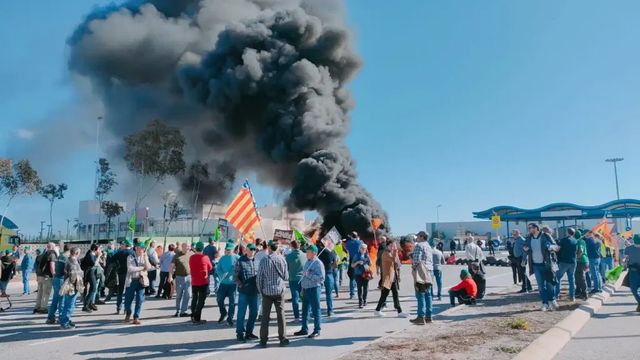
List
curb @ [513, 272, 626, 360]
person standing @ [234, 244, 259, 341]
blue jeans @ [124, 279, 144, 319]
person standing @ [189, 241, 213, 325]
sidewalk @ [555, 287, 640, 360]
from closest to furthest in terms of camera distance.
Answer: curb @ [513, 272, 626, 360] → sidewalk @ [555, 287, 640, 360] → person standing @ [234, 244, 259, 341] → blue jeans @ [124, 279, 144, 319] → person standing @ [189, 241, 213, 325]

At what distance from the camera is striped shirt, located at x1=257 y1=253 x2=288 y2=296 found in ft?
22.8

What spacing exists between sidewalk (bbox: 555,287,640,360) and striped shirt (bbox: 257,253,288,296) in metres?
3.69

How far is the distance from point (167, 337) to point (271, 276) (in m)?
2.10

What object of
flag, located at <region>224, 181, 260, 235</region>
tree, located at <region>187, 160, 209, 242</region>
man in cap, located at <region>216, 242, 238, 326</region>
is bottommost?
man in cap, located at <region>216, 242, 238, 326</region>

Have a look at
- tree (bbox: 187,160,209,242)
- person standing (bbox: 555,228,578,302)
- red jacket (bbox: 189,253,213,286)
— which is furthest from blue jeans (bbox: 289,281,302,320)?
tree (bbox: 187,160,209,242)

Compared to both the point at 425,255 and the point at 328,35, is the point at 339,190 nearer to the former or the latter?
the point at 328,35

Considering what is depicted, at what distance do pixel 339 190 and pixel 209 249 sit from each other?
713 inches

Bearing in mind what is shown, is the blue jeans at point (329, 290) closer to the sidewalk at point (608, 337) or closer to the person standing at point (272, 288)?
the person standing at point (272, 288)

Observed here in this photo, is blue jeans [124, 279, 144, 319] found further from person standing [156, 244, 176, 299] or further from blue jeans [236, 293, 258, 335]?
person standing [156, 244, 176, 299]

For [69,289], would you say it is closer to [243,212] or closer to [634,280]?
[243,212]

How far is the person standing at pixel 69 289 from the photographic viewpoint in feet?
28.1

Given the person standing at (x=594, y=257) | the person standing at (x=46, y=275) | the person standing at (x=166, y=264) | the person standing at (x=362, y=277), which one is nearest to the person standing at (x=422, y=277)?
the person standing at (x=362, y=277)

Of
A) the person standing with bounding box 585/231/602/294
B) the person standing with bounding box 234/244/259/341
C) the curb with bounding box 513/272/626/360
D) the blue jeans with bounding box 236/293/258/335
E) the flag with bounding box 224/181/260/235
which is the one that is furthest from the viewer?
the flag with bounding box 224/181/260/235

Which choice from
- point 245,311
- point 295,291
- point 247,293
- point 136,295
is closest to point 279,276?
point 247,293
